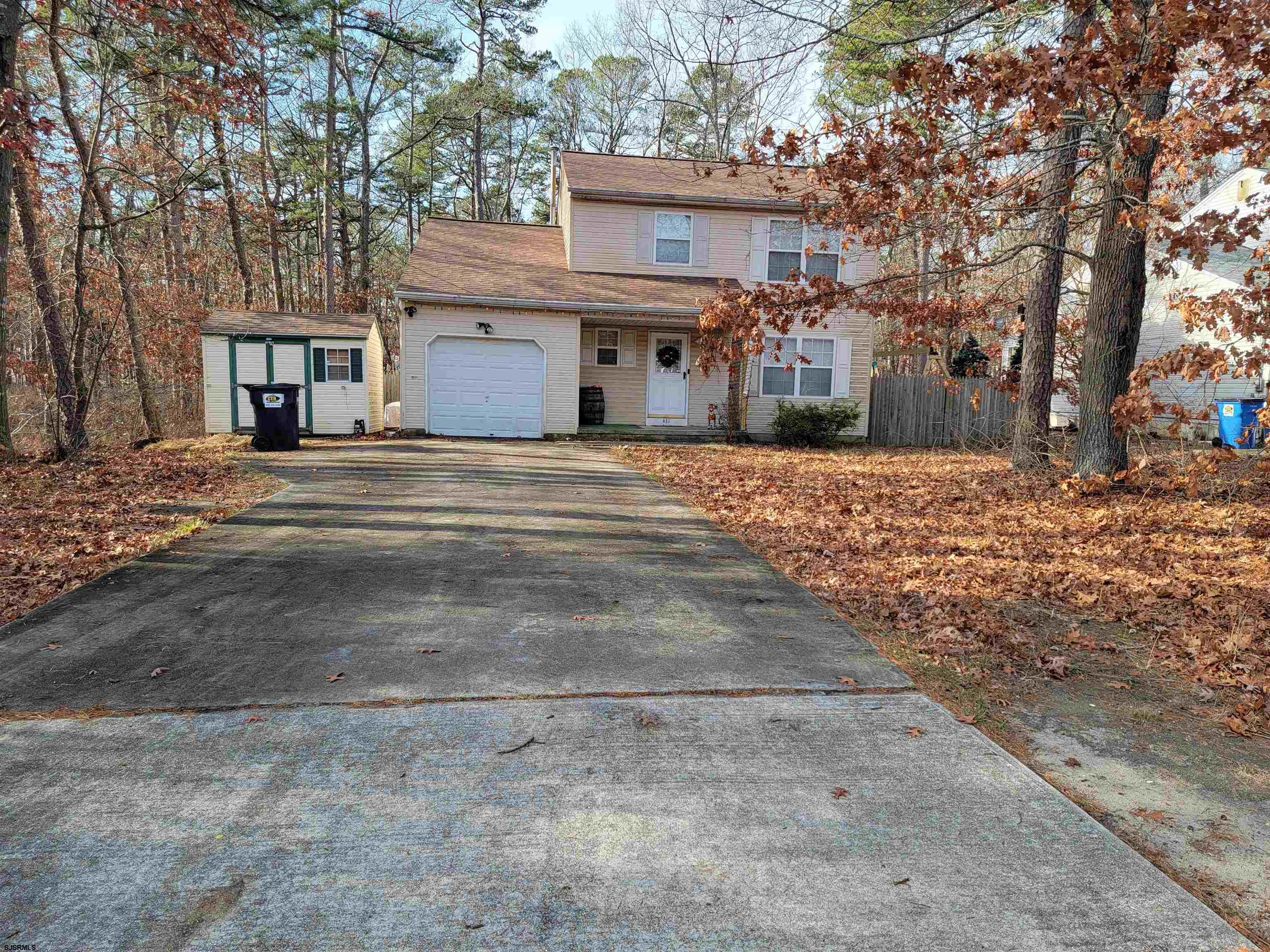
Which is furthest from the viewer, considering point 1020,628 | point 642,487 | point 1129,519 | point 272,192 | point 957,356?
point 272,192

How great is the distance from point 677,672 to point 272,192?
28.3 meters

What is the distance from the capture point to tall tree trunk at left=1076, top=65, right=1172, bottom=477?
7.91m

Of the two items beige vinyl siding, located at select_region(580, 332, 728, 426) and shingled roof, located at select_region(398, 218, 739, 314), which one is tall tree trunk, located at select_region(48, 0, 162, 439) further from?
beige vinyl siding, located at select_region(580, 332, 728, 426)

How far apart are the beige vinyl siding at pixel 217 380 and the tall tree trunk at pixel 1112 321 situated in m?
15.1

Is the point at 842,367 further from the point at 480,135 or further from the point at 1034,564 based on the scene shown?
the point at 480,135

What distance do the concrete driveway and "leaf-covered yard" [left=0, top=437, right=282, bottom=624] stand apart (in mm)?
648

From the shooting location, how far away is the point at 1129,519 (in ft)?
23.9

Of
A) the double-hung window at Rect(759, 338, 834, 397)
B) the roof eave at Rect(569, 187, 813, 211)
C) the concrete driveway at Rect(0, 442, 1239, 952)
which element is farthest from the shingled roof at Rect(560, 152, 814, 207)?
the concrete driveway at Rect(0, 442, 1239, 952)

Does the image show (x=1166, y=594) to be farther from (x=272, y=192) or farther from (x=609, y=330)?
(x=272, y=192)

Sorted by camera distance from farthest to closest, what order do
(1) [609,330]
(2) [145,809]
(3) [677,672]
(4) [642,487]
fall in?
(1) [609,330], (4) [642,487], (3) [677,672], (2) [145,809]

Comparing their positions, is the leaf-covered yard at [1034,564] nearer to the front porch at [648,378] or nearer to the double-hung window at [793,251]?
the front porch at [648,378]

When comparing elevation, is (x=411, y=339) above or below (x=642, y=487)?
above

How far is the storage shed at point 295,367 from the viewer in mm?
15523

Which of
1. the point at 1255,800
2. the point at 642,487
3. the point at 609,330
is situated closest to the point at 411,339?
the point at 609,330
